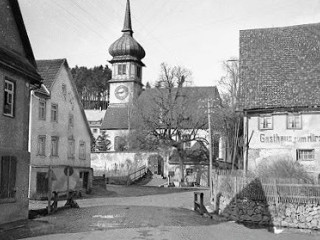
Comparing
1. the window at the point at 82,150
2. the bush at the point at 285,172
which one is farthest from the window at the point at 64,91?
the bush at the point at 285,172

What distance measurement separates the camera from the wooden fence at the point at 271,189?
20000 mm

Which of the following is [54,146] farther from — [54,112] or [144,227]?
[144,227]

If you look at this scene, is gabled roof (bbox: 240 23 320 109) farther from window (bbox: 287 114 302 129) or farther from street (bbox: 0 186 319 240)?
street (bbox: 0 186 319 240)

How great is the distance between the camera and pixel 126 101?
80.8 meters

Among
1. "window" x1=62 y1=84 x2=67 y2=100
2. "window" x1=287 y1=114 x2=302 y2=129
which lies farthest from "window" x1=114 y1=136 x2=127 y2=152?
"window" x1=287 y1=114 x2=302 y2=129

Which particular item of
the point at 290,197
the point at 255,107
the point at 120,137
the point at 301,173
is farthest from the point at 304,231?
the point at 120,137

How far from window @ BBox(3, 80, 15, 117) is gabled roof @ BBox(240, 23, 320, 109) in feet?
53.3

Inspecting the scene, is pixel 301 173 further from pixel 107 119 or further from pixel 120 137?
pixel 107 119

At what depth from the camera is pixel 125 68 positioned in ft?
264

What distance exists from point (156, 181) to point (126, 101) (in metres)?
28.3

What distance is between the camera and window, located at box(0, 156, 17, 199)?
16031 millimetres

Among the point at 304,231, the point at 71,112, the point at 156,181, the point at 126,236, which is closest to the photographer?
the point at 126,236

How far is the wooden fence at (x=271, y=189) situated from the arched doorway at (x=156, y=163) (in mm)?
37923

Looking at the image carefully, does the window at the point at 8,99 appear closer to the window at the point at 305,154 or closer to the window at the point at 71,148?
the window at the point at 305,154
